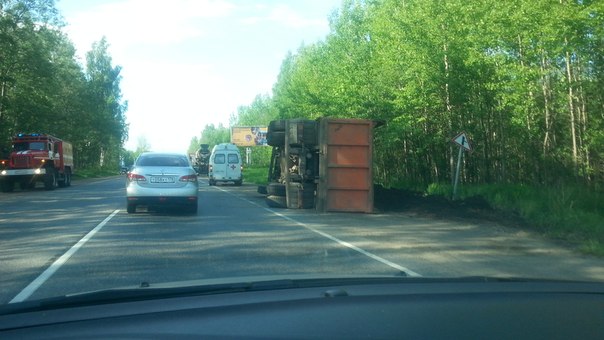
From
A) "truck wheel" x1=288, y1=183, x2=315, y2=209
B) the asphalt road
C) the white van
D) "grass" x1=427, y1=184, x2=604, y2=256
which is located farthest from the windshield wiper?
the white van

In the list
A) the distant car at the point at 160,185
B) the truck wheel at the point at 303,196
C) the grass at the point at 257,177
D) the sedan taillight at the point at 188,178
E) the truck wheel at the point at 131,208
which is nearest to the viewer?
the distant car at the point at 160,185

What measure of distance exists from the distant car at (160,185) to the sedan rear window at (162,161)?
8 cm

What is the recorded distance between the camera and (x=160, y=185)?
1616cm

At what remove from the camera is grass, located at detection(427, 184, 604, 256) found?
12877mm

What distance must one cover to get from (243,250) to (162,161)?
7.54 metres

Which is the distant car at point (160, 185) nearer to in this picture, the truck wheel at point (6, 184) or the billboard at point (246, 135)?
the truck wheel at point (6, 184)

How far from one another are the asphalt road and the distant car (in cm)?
52

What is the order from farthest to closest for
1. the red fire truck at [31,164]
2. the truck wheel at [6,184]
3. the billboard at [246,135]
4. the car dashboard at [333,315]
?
the billboard at [246,135] < the red fire truck at [31,164] < the truck wheel at [6,184] < the car dashboard at [333,315]

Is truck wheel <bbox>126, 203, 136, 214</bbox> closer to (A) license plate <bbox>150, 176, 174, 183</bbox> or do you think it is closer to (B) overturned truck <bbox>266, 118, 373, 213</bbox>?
(A) license plate <bbox>150, 176, 174, 183</bbox>

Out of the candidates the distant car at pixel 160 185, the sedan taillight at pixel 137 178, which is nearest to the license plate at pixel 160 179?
A: the distant car at pixel 160 185

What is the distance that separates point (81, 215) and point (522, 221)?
11.8 metres

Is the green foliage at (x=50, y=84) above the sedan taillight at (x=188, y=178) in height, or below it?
above

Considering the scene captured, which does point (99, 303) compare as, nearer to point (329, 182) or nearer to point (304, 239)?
point (304, 239)

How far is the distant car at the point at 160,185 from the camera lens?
634 inches
